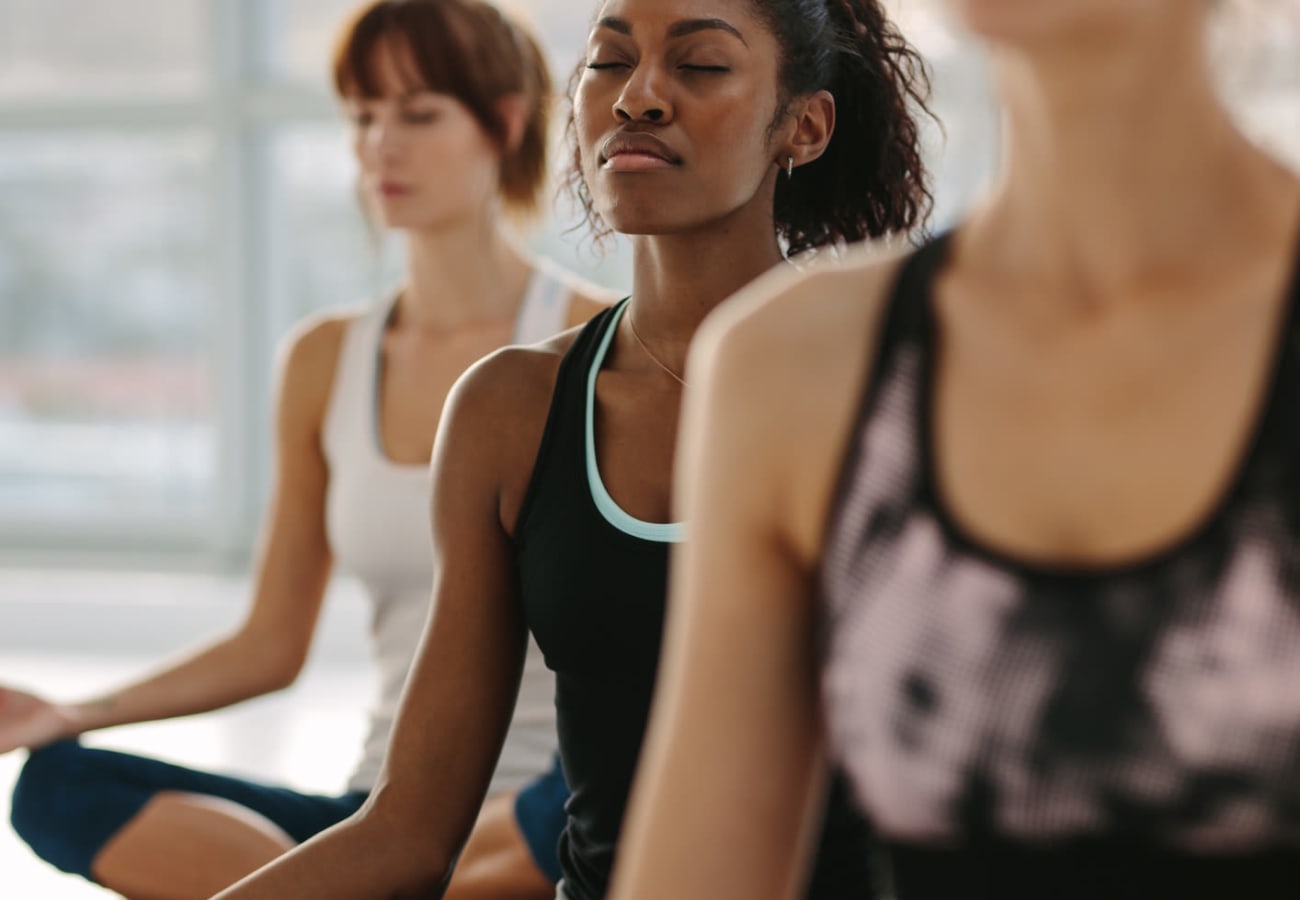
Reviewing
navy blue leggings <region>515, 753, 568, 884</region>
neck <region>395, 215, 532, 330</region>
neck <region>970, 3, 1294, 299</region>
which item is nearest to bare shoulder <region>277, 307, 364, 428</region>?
neck <region>395, 215, 532, 330</region>

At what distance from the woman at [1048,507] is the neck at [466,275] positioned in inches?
68.1

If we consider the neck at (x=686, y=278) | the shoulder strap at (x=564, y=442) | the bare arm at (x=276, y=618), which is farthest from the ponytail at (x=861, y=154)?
the bare arm at (x=276, y=618)

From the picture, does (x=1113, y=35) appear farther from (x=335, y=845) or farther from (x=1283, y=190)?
(x=335, y=845)

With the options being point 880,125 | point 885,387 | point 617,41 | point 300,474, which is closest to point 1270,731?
point 885,387

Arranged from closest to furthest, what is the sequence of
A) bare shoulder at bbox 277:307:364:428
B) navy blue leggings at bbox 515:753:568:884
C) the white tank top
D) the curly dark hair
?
the curly dark hair, navy blue leggings at bbox 515:753:568:884, the white tank top, bare shoulder at bbox 277:307:364:428

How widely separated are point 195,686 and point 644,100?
1.10 m

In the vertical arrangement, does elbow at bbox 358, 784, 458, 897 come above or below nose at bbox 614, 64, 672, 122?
below

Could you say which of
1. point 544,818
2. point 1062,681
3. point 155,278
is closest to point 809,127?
point 544,818

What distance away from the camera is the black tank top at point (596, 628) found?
1.34m

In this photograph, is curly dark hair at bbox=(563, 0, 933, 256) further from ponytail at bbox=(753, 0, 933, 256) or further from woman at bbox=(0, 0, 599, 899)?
woman at bbox=(0, 0, 599, 899)

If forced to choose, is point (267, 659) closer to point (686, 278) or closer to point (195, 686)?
point (195, 686)

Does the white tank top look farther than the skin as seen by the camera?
Yes

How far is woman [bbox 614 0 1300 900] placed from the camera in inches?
25.4

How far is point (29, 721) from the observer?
6.52 feet
